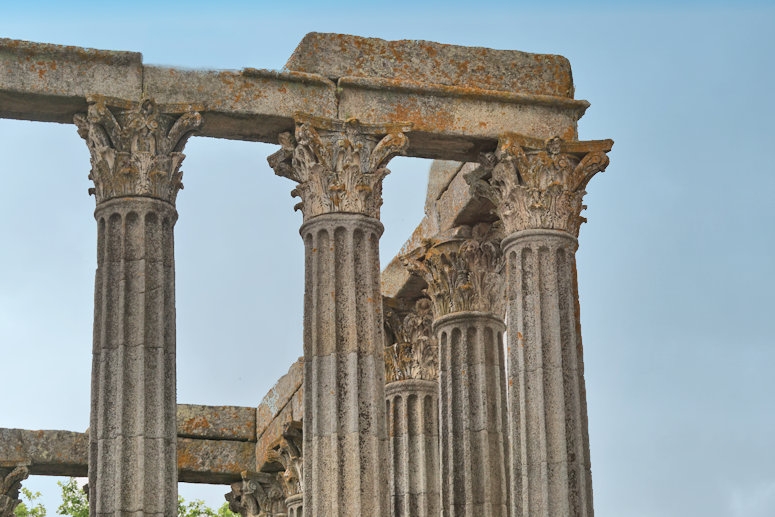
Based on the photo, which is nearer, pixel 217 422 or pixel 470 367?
pixel 470 367

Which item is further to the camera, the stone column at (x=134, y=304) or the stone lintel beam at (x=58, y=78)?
the stone lintel beam at (x=58, y=78)

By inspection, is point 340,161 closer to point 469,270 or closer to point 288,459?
point 469,270

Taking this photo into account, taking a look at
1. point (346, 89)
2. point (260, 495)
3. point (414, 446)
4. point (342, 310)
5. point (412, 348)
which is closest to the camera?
point (342, 310)

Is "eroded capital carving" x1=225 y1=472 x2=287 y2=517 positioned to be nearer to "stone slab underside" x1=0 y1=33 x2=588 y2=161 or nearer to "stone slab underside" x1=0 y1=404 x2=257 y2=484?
"stone slab underside" x1=0 y1=404 x2=257 y2=484

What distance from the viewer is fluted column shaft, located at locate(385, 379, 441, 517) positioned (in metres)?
43.2

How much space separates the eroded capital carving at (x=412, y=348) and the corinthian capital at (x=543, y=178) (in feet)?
26.5

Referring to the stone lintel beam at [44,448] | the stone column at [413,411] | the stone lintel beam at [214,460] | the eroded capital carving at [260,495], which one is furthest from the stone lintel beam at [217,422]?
the stone column at [413,411]

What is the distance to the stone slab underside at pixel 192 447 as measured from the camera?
51.7 m

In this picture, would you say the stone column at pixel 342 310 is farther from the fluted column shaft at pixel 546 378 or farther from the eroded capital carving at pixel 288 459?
the eroded capital carving at pixel 288 459

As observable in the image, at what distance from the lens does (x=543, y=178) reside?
36000 mm

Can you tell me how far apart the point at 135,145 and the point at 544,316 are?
7554 millimetres

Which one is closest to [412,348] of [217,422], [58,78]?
[217,422]

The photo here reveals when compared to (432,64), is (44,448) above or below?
below

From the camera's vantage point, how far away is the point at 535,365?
3459cm
